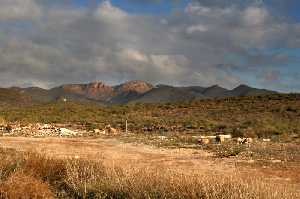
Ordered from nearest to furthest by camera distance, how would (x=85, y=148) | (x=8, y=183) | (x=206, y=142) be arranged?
1. (x=8, y=183)
2. (x=85, y=148)
3. (x=206, y=142)

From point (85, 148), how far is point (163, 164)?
6.79 meters

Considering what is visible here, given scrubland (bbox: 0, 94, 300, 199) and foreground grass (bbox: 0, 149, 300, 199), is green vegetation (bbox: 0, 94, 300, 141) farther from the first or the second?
foreground grass (bbox: 0, 149, 300, 199)

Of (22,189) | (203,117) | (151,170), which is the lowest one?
(22,189)

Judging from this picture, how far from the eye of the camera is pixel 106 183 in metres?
12.7

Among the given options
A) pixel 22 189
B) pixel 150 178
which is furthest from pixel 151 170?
pixel 22 189

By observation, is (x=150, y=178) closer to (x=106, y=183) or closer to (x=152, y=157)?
(x=106, y=183)

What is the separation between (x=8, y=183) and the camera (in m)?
12.0

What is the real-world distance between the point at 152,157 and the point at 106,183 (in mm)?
9854

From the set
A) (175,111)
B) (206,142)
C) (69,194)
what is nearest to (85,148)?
(206,142)

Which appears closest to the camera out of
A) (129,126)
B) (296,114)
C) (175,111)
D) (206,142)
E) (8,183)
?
(8,183)

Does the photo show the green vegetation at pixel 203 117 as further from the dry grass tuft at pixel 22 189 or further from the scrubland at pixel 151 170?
the dry grass tuft at pixel 22 189

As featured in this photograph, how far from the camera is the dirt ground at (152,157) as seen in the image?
1796 cm

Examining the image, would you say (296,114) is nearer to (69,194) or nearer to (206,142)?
(206,142)

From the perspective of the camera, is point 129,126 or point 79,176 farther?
point 129,126
